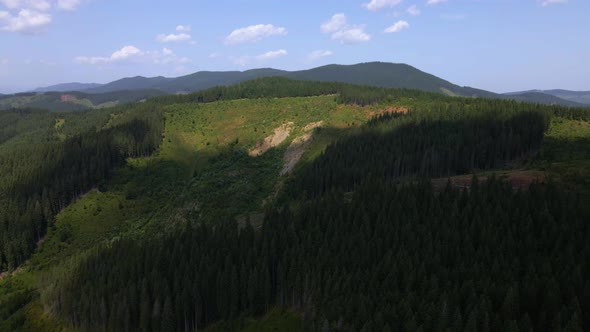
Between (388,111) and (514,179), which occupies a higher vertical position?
(388,111)

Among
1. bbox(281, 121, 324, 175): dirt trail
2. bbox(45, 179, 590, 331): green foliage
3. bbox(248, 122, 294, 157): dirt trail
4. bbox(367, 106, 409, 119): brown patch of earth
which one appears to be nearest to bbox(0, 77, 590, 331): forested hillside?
bbox(45, 179, 590, 331): green foliage

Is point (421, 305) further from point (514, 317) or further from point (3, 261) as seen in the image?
point (3, 261)

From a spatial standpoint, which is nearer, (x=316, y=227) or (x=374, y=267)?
(x=374, y=267)

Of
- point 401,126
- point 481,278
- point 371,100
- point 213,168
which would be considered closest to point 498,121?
point 401,126

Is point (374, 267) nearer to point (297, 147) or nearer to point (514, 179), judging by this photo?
point (514, 179)

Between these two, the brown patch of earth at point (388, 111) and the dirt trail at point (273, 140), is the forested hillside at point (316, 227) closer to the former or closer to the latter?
the dirt trail at point (273, 140)

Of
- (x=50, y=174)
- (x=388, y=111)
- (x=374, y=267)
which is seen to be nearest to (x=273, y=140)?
(x=388, y=111)

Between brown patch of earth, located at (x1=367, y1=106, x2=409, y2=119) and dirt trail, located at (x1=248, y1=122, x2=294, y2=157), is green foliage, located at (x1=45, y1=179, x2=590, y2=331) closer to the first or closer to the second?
dirt trail, located at (x1=248, y1=122, x2=294, y2=157)
